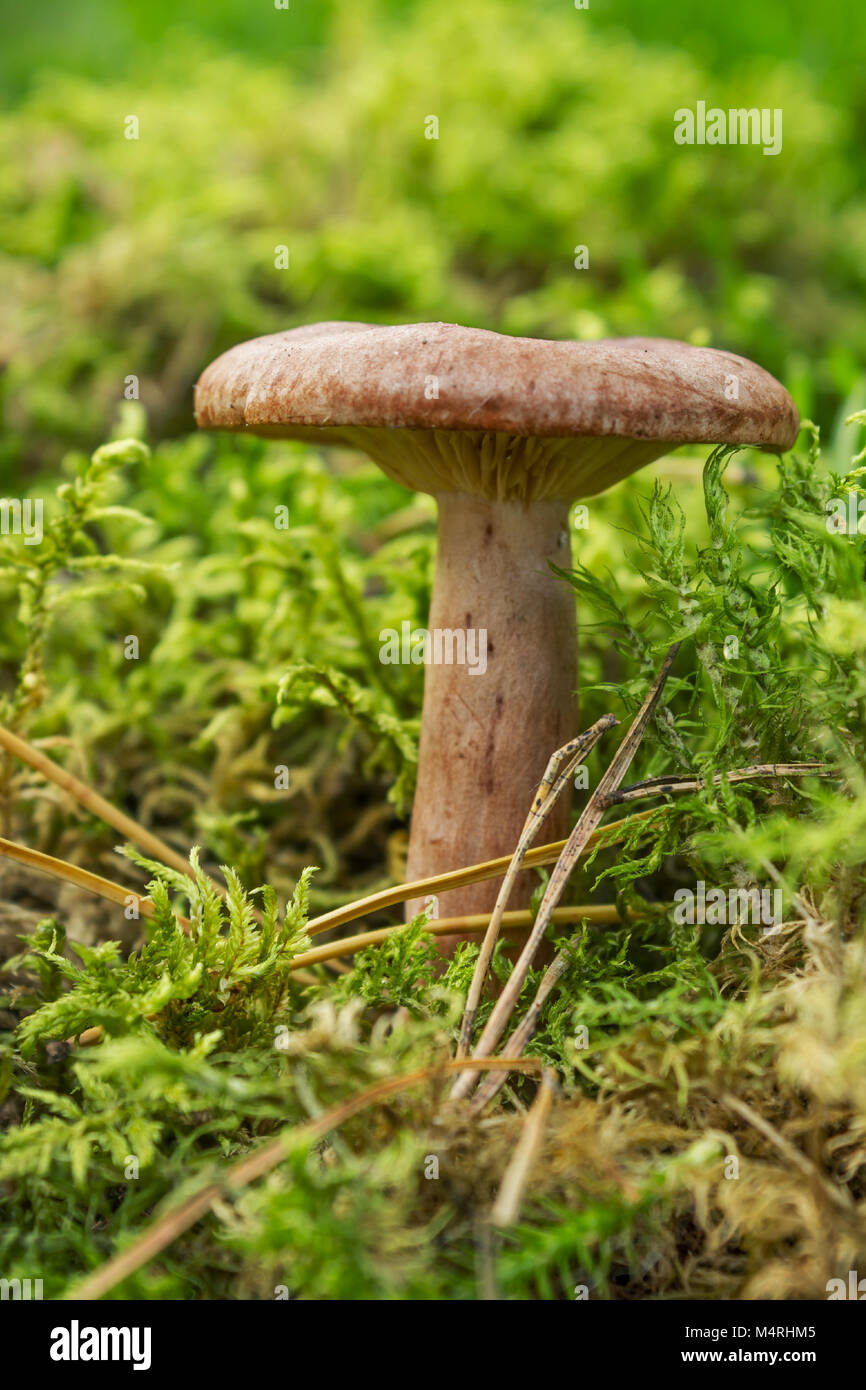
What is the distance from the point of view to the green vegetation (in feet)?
3.91

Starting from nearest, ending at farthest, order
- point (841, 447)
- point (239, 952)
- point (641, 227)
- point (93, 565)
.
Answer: point (239, 952)
point (93, 565)
point (841, 447)
point (641, 227)

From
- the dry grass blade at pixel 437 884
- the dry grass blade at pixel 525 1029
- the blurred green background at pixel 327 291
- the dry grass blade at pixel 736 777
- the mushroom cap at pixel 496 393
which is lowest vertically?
the dry grass blade at pixel 525 1029

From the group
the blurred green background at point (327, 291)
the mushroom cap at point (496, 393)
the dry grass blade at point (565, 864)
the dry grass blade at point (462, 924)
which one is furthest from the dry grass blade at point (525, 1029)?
the mushroom cap at point (496, 393)

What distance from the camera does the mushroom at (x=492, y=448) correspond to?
50.7 inches

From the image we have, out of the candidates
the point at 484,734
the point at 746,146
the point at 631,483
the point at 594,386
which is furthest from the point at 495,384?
the point at 746,146

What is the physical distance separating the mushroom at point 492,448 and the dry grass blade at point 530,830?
0.50ft

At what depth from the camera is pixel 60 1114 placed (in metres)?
1.52

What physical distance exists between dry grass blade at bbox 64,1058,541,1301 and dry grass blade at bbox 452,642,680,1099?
0.39 feet

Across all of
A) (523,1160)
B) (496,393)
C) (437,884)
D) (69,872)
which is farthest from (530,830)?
(69,872)

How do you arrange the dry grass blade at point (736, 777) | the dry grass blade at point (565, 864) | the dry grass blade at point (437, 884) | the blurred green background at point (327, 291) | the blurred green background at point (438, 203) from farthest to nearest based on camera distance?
the blurred green background at point (438, 203)
the blurred green background at point (327, 291)
the dry grass blade at point (437, 884)
the dry grass blade at point (736, 777)
the dry grass blade at point (565, 864)

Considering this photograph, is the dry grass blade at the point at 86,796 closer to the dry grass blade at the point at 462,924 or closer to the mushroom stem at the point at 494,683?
the dry grass blade at the point at 462,924
